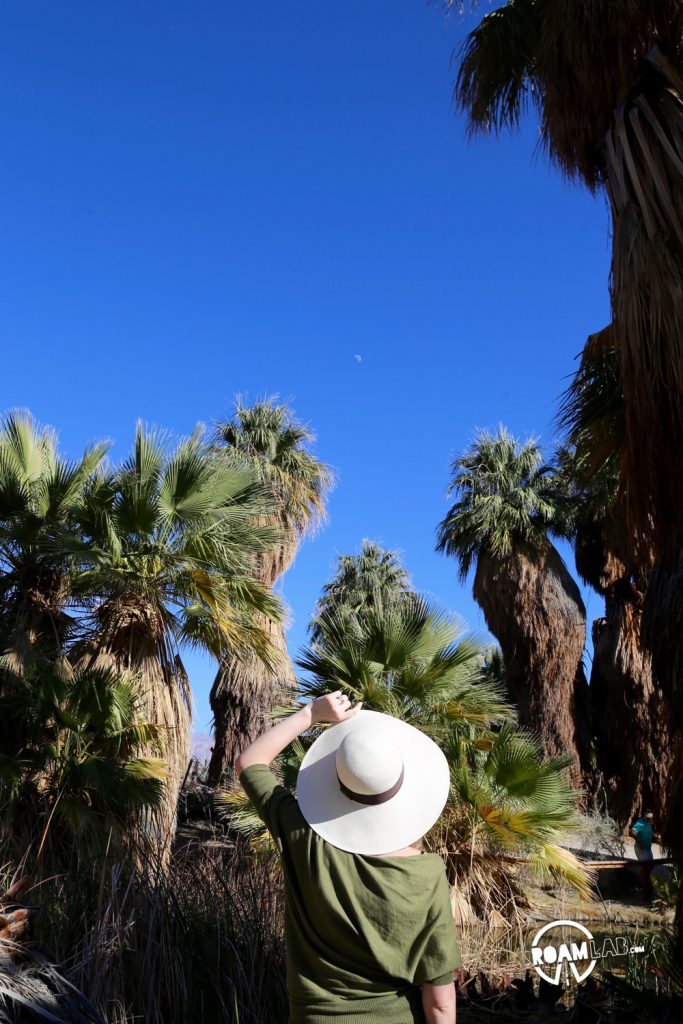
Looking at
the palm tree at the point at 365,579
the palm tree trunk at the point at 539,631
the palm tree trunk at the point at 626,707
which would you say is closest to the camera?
the palm tree trunk at the point at 626,707

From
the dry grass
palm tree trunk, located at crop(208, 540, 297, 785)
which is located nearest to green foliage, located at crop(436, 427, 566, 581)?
palm tree trunk, located at crop(208, 540, 297, 785)

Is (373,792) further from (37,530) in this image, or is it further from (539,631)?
(539,631)

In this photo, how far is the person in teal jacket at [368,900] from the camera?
7.27ft

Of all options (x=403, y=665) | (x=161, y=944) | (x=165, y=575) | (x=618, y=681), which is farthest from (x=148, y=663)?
(x=618, y=681)

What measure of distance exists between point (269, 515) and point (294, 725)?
15.7 m

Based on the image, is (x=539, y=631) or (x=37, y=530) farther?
(x=539, y=631)

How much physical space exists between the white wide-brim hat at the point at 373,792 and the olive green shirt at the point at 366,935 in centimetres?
5

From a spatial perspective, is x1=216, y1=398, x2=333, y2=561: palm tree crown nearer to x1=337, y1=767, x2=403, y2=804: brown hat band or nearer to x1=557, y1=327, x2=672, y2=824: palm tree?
x1=557, y1=327, x2=672, y2=824: palm tree

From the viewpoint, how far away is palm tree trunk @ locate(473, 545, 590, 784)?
20359 millimetres

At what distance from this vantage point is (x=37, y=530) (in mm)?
11141

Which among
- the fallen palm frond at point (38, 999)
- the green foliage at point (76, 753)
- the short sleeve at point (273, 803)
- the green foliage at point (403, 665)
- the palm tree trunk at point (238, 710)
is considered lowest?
the fallen palm frond at point (38, 999)
